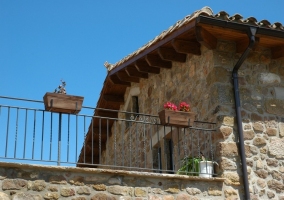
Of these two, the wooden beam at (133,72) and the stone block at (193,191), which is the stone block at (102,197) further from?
the wooden beam at (133,72)

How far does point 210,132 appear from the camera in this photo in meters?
9.34

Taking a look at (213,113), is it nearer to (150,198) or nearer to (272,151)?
(272,151)

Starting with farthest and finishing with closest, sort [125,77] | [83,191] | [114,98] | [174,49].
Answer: [114,98], [125,77], [174,49], [83,191]

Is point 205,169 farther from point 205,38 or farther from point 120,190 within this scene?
point 205,38

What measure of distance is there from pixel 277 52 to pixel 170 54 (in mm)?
2004

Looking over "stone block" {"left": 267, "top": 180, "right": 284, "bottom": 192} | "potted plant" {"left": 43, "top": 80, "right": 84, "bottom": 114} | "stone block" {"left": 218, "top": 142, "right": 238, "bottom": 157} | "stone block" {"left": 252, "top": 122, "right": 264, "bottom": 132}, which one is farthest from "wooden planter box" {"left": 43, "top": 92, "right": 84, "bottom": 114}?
"stone block" {"left": 267, "top": 180, "right": 284, "bottom": 192}

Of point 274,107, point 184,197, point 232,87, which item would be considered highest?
point 232,87

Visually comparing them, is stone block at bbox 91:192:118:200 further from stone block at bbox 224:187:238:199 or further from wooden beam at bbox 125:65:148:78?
wooden beam at bbox 125:65:148:78

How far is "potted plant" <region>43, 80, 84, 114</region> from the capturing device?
8289 millimetres

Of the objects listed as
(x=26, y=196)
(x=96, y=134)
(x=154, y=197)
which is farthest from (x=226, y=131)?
(x=96, y=134)

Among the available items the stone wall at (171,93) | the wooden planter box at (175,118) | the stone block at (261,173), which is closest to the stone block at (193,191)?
the stone wall at (171,93)

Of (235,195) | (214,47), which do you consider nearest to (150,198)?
(235,195)

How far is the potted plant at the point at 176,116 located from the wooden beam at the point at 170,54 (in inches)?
65.5

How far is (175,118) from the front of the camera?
8.96 meters
